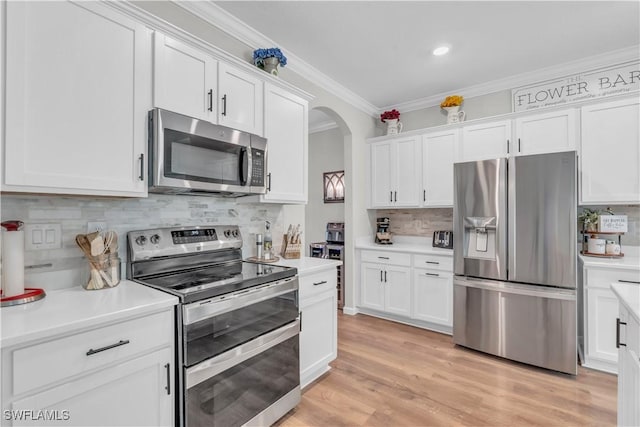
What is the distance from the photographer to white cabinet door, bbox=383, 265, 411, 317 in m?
3.51

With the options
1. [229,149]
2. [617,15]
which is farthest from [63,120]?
[617,15]

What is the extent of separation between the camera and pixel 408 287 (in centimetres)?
350

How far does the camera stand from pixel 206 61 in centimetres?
186

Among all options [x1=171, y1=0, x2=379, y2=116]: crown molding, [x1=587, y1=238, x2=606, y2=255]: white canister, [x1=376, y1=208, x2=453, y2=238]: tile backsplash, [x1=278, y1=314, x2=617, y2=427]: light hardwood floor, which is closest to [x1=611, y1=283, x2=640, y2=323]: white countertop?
[x1=278, y1=314, x2=617, y2=427]: light hardwood floor

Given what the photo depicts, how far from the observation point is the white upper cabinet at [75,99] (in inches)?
47.3

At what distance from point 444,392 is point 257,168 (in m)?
2.11

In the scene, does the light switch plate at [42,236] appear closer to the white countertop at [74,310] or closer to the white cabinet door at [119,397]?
the white countertop at [74,310]

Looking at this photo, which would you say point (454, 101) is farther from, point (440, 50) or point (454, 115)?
point (440, 50)

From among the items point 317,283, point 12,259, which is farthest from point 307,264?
point 12,259

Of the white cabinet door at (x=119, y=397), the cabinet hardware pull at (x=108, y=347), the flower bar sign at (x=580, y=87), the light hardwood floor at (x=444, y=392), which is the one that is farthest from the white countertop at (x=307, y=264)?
the flower bar sign at (x=580, y=87)

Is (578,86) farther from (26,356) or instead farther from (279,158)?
(26,356)

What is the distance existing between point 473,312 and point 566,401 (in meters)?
0.87

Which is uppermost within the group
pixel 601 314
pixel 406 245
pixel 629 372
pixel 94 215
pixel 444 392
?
pixel 94 215

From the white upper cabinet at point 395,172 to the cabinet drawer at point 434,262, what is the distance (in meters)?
0.72
